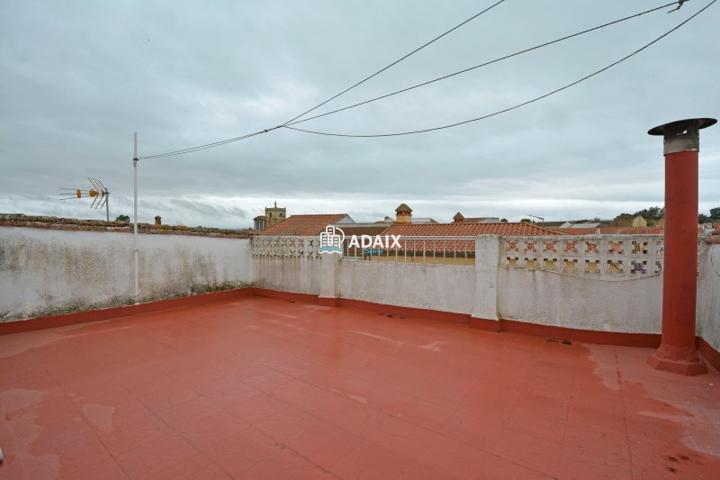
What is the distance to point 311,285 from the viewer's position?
6.86 meters

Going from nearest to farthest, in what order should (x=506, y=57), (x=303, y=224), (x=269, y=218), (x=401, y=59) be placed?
(x=506, y=57) < (x=401, y=59) < (x=303, y=224) < (x=269, y=218)

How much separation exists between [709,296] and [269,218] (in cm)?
3698

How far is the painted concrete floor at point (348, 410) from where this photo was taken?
196cm

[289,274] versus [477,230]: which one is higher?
[477,230]

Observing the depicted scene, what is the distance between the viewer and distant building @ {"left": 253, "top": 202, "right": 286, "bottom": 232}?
120 ft

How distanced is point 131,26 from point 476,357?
22.2ft

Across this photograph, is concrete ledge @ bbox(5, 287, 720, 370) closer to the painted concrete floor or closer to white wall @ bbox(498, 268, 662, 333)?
white wall @ bbox(498, 268, 662, 333)

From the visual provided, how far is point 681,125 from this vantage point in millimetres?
3318

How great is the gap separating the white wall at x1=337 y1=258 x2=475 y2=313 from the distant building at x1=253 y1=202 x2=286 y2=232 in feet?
101

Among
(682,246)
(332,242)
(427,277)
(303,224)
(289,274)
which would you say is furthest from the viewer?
(303,224)

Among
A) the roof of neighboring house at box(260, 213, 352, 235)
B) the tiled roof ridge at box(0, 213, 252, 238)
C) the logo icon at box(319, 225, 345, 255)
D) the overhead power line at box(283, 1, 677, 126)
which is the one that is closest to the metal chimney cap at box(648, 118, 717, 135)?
the overhead power line at box(283, 1, 677, 126)

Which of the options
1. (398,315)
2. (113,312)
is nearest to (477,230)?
(398,315)

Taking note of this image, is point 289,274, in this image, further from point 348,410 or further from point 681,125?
point 681,125

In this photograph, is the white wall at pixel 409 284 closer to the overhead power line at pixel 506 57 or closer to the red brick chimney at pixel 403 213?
the overhead power line at pixel 506 57
